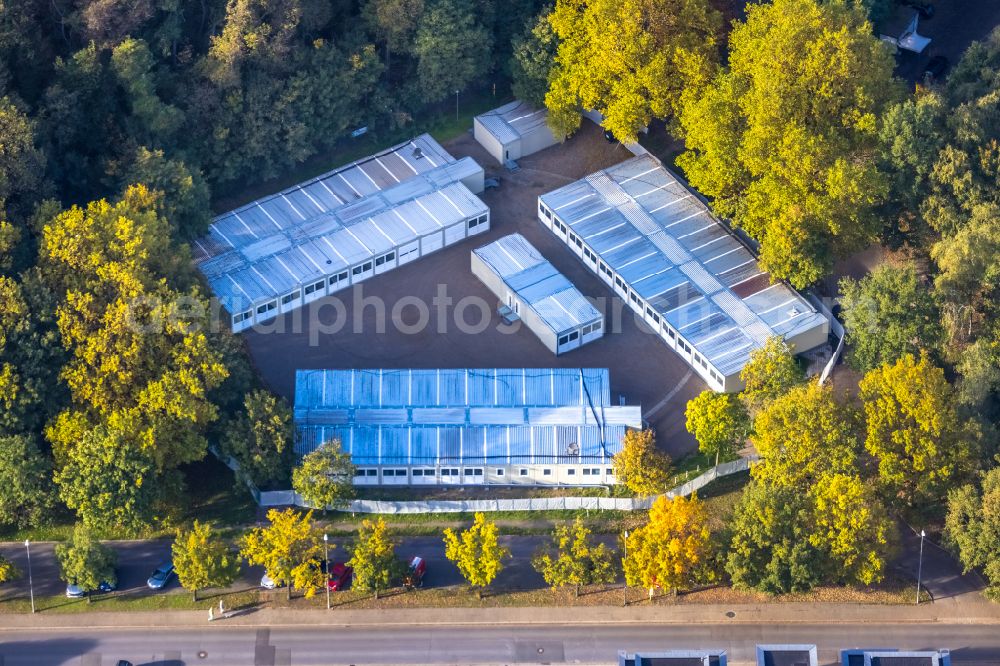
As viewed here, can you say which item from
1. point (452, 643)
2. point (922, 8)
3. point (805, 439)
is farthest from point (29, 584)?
point (922, 8)

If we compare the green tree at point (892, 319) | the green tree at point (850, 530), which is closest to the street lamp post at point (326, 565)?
the green tree at point (850, 530)

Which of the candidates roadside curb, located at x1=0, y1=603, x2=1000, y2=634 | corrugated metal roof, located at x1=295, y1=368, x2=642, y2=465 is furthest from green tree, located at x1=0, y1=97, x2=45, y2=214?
roadside curb, located at x1=0, y1=603, x2=1000, y2=634

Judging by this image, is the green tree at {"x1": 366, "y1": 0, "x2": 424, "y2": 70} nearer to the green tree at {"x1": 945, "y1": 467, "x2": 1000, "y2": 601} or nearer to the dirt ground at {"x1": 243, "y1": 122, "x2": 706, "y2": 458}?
the dirt ground at {"x1": 243, "y1": 122, "x2": 706, "y2": 458}

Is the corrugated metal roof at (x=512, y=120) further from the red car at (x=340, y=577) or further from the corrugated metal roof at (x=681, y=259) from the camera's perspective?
the red car at (x=340, y=577)

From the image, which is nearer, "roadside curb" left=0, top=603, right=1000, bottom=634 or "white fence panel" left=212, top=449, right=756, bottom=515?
"roadside curb" left=0, top=603, right=1000, bottom=634

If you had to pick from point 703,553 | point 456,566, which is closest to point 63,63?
point 456,566
